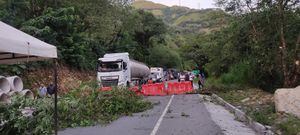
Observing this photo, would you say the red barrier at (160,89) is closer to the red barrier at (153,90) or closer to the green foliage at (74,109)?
the red barrier at (153,90)

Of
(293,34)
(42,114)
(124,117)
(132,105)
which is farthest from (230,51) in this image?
(42,114)

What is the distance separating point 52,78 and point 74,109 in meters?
17.6

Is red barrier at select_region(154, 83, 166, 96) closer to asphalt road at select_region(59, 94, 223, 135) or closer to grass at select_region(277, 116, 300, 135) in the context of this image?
asphalt road at select_region(59, 94, 223, 135)

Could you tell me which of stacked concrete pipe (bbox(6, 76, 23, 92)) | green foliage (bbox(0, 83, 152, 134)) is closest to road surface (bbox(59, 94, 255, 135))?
green foliage (bbox(0, 83, 152, 134))

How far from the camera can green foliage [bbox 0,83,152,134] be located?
8.62 meters

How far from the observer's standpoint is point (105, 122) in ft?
53.0

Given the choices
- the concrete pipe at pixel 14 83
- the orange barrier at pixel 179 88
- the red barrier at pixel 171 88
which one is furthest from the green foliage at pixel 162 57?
the concrete pipe at pixel 14 83

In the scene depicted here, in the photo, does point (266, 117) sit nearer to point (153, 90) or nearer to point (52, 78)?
point (153, 90)

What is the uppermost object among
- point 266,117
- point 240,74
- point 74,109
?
point 240,74

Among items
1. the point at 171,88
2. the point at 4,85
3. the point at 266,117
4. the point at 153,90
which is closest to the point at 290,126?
the point at 266,117

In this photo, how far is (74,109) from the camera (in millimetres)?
15766

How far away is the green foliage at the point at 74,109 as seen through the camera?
28.3 ft

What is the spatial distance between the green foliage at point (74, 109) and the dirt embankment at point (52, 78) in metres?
9.18

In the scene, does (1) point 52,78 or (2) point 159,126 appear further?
(1) point 52,78
